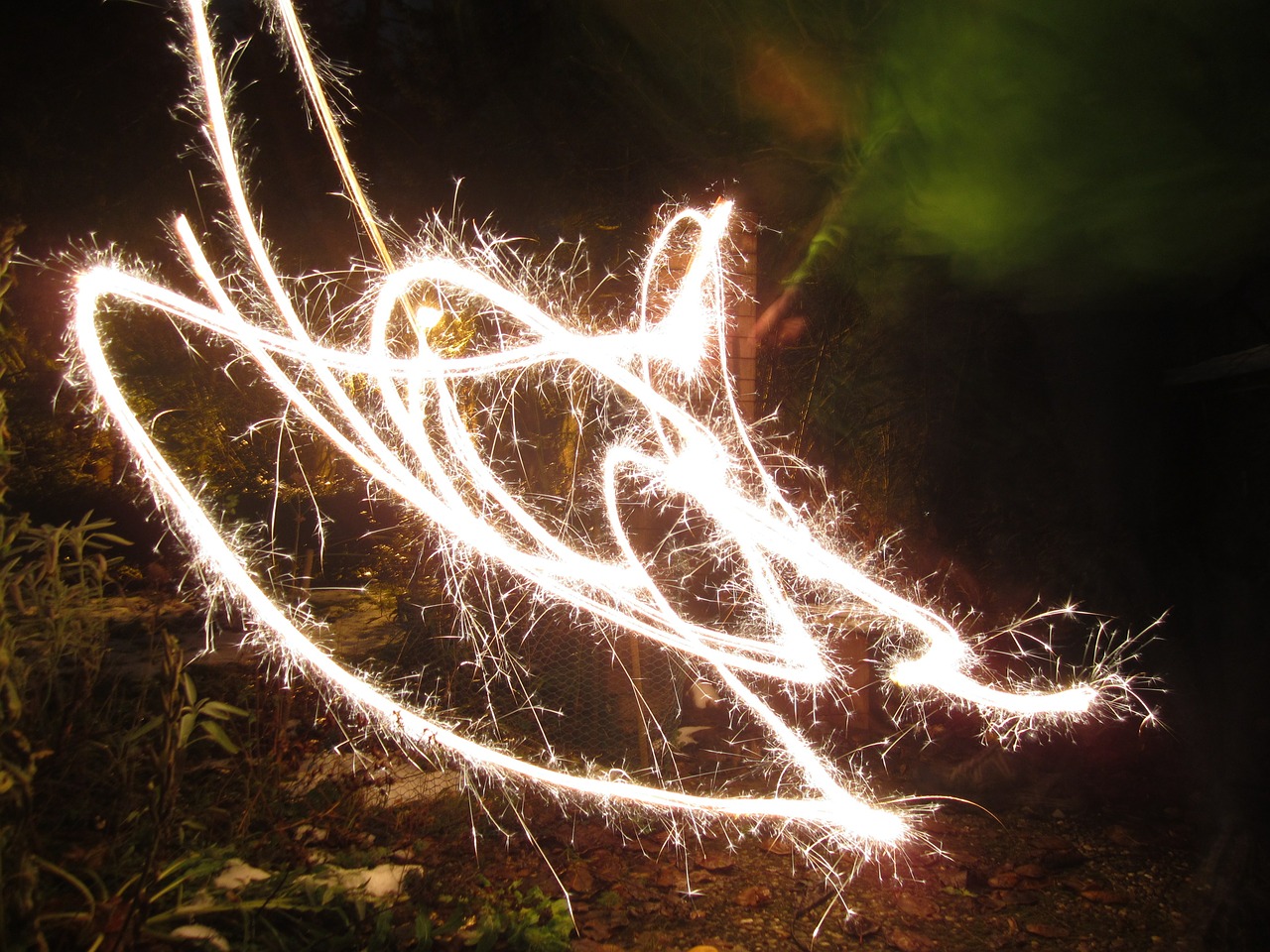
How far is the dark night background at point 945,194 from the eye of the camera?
305 centimetres

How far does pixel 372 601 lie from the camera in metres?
4.90

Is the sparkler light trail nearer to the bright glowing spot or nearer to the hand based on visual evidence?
the bright glowing spot

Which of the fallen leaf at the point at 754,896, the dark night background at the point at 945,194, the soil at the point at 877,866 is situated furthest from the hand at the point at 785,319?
the fallen leaf at the point at 754,896

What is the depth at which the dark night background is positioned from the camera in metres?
3.05

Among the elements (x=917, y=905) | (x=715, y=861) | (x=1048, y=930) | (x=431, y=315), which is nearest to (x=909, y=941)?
(x=917, y=905)

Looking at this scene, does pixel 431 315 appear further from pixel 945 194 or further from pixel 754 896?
pixel 754 896

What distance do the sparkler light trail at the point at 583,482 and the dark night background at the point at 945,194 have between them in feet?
1.64

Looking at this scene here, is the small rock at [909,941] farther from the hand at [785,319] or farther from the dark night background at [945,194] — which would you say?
the hand at [785,319]

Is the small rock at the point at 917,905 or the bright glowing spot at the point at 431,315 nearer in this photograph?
the small rock at the point at 917,905

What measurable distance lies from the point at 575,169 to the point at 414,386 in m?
2.05

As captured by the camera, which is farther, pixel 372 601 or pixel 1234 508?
pixel 372 601

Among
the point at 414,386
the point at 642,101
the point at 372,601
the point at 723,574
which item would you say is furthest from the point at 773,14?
the point at 372,601

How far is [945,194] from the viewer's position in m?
3.66

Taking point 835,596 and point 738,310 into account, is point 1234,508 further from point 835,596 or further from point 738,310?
point 738,310
